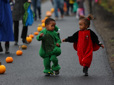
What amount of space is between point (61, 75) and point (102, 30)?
814 centimetres

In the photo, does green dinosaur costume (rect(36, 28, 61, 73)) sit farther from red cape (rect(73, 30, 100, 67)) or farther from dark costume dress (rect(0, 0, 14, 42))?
dark costume dress (rect(0, 0, 14, 42))

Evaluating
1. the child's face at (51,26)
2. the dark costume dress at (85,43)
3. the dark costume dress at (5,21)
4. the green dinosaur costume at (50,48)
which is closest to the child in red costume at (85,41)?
the dark costume dress at (85,43)

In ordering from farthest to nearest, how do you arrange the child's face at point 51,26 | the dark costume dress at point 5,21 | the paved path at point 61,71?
the dark costume dress at point 5,21, the child's face at point 51,26, the paved path at point 61,71

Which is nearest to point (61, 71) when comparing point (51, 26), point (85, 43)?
point (85, 43)

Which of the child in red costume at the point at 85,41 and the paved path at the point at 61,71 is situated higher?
the child in red costume at the point at 85,41

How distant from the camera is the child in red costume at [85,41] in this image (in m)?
7.56

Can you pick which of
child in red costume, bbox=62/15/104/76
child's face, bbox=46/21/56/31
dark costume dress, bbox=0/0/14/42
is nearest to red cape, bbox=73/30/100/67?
child in red costume, bbox=62/15/104/76

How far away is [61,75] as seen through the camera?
25.4 feet

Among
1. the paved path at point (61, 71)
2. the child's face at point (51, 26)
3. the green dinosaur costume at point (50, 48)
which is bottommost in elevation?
the paved path at point (61, 71)

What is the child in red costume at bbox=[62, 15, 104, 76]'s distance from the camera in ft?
24.8

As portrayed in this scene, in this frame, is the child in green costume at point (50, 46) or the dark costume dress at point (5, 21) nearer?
the child in green costume at point (50, 46)

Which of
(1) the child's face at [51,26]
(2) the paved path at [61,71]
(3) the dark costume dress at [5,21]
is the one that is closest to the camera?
(2) the paved path at [61,71]

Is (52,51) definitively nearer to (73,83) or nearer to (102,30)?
(73,83)

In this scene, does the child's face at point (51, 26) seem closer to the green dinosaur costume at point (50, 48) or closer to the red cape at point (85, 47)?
the green dinosaur costume at point (50, 48)
